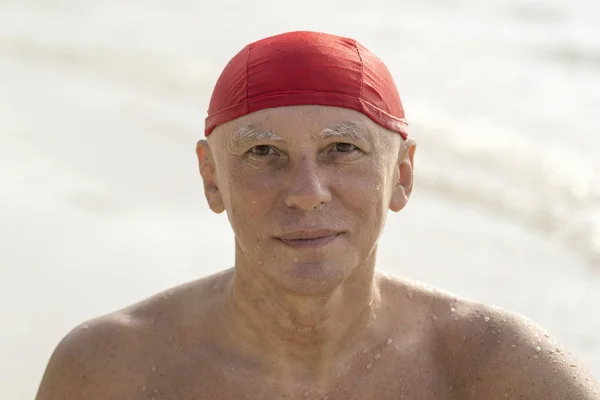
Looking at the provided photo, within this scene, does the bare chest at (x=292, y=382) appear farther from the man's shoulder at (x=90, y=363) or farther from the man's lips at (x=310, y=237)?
the man's lips at (x=310, y=237)

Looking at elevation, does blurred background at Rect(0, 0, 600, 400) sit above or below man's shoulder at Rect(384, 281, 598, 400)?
below

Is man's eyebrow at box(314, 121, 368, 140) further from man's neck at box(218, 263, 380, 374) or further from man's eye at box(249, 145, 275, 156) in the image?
man's neck at box(218, 263, 380, 374)

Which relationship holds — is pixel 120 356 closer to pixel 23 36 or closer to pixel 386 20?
pixel 23 36

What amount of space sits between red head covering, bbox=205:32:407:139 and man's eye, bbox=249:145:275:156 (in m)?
0.12

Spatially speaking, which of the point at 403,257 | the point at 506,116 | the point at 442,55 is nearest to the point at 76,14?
the point at 442,55

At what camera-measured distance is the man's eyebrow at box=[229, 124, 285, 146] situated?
3490 millimetres

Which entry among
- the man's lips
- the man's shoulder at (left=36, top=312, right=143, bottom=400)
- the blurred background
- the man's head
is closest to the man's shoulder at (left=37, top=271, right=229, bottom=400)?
the man's shoulder at (left=36, top=312, right=143, bottom=400)

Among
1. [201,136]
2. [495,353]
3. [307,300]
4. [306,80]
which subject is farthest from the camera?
[201,136]

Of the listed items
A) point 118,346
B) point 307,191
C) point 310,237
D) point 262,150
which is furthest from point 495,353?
→ point 118,346

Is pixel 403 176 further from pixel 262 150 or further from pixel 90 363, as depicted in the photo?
pixel 90 363

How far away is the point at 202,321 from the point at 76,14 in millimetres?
10968

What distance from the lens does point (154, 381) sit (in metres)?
3.85

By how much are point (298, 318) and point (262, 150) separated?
0.58m

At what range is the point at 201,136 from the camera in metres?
9.86
